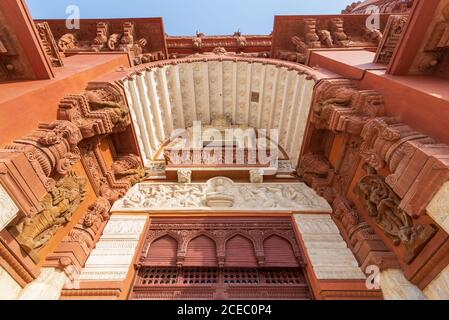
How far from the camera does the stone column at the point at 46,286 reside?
2990mm

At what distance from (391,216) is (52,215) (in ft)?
14.5

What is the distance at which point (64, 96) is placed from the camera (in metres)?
4.18

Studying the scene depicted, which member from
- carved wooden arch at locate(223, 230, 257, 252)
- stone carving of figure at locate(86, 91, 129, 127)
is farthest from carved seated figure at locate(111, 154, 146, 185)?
carved wooden arch at locate(223, 230, 257, 252)

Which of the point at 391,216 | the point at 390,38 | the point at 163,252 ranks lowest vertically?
the point at 163,252

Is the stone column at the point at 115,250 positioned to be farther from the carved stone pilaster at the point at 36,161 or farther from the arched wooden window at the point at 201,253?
the carved stone pilaster at the point at 36,161

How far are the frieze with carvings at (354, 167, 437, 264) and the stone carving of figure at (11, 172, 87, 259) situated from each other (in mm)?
4315

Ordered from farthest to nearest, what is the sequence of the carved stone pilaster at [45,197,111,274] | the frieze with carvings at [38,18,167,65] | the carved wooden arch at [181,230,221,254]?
1. the frieze with carvings at [38,18,167,65]
2. the carved wooden arch at [181,230,221,254]
3. the carved stone pilaster at [45,197,111,274]

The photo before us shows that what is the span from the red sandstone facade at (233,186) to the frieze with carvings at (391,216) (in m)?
0.02

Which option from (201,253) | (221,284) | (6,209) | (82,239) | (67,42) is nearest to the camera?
(6,209)

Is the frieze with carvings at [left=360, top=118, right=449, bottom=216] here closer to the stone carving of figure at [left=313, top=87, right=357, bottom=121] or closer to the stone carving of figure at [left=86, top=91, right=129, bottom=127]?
the stone carving of figure at [left=313, top=87, right=357, bottom=121]

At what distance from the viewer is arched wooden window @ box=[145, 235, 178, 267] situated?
395cm

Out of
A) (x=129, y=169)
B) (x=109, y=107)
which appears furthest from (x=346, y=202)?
(x=109, y=107)

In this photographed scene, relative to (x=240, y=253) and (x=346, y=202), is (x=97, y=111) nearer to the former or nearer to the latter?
(x=240, y=253)

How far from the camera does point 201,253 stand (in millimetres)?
4105
